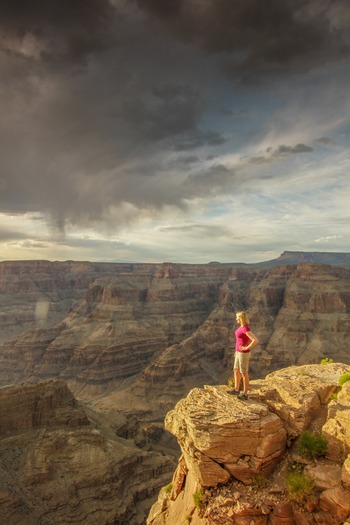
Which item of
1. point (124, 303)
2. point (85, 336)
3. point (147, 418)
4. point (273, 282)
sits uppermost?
point (273, 282)

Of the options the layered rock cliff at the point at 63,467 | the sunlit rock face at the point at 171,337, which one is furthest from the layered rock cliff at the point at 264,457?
the sunlit rock face at the point at 171,337

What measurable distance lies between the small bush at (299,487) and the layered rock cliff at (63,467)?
35.7 m

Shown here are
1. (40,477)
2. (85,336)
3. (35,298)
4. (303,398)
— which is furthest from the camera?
(35,298)

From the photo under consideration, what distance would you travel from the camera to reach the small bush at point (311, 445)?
12.3m

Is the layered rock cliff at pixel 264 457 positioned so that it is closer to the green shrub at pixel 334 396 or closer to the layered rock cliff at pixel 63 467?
the green shrub at pixel 334 396

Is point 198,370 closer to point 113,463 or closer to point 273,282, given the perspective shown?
point 273,282

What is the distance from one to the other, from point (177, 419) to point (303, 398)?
16.7ft

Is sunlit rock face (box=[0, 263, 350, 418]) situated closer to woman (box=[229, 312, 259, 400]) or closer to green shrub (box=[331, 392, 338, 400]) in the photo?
woman (box=[229, 312, 259, 400])

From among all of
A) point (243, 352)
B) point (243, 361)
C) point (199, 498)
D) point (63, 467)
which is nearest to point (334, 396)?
point (243, 361)

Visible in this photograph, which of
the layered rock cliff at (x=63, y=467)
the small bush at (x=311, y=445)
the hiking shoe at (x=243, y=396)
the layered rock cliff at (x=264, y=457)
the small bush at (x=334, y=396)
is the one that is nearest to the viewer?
the layered rock cliff at (x=264, y=457)

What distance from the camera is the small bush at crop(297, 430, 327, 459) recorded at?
40.3 feet

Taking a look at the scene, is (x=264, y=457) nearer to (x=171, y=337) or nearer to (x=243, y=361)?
(x=243, y=361)

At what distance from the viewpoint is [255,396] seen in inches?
584

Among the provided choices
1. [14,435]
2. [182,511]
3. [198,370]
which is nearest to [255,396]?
[182,511]
